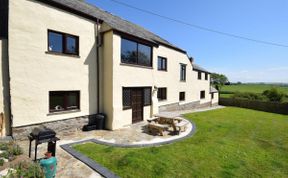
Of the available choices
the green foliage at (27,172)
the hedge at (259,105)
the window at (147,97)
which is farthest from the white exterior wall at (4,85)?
the hedge at (259,105)

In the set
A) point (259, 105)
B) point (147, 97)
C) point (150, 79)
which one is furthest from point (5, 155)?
point (259, 105)

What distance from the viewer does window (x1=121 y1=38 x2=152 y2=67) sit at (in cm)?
1059

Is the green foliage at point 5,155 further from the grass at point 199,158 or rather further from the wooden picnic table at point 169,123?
the wooden picnic table at point 169,123

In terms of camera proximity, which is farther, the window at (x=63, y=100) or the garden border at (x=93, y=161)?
the window at (x=63, y=100)

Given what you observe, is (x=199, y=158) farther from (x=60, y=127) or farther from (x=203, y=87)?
(x=203, y=87)

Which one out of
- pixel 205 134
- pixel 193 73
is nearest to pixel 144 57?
pixel 205 134

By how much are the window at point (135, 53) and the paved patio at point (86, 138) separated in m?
4.62

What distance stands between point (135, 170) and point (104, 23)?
8873 mm

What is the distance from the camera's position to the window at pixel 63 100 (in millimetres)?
8312

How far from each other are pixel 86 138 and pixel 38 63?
4.42 metres

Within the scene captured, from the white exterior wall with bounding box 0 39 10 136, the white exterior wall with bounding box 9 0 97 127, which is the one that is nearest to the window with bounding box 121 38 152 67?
the white exterior wall with bounding box 9 0 97 127

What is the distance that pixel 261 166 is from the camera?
5.81m

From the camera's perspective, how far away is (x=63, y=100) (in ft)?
28.7

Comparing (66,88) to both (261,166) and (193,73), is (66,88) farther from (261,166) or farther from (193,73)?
(193,73)
